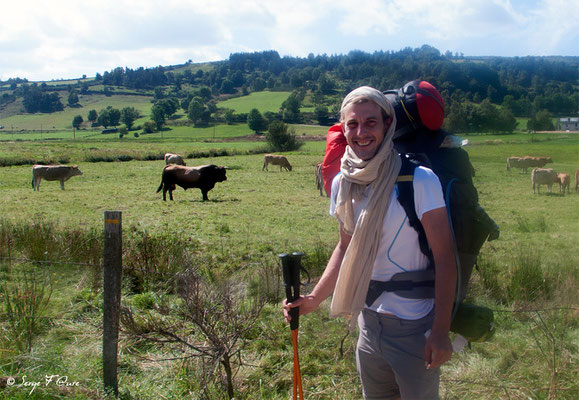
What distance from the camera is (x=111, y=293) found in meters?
2.98

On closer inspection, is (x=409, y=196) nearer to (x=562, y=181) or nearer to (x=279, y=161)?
(x=562, y=181)

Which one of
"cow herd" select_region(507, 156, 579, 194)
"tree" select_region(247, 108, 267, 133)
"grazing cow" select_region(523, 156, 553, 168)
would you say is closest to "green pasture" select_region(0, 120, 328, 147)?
"tree" select_region(247, 108, 267, 133)

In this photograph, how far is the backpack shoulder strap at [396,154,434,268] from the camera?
163 cm

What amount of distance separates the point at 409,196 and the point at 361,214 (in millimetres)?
198

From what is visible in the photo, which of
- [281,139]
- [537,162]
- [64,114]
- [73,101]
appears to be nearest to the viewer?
[537,162]

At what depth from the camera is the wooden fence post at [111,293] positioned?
2.94 metres

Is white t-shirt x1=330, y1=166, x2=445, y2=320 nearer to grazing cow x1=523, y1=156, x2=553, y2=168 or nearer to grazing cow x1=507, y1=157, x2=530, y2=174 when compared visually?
grazing cow x1=523, y1=156, x2=553, y2=168

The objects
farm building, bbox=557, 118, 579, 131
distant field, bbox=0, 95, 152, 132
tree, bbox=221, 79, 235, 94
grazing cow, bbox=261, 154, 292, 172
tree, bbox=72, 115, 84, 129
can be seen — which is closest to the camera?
farm building, bbox=557, 118, 579, 131

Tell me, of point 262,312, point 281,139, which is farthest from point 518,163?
point 281,139

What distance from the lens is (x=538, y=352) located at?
323cm

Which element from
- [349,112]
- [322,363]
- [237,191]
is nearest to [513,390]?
[322,363]

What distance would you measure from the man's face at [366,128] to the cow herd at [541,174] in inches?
512

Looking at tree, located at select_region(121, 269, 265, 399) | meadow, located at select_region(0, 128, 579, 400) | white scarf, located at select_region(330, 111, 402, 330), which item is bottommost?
meadow, located at select_region(0, 128, 579, 400)

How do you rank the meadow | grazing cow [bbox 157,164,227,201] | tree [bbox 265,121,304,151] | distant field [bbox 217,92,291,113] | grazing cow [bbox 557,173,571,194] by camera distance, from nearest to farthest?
the meadow → grazing cow [bbox 557,173,571,194] → grazing cow [bbox 157,164,227,201] → tree [bbox 265,121,304,151] → distant field [bbox 217,92,291,113]
